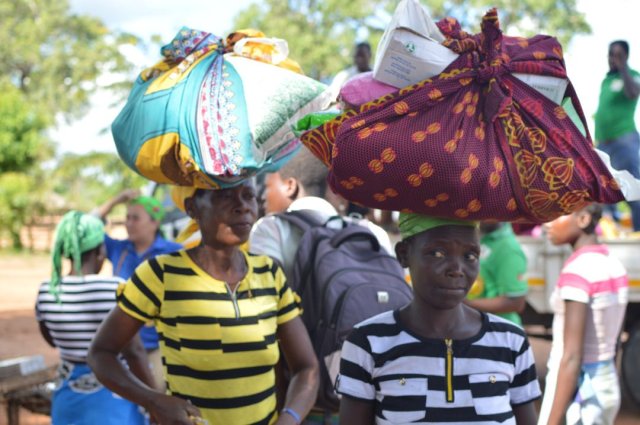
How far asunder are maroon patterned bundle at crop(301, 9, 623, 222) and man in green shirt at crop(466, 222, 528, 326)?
2488 mm

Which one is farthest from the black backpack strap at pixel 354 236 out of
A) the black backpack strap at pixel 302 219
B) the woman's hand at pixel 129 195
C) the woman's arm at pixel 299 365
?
the woman's hand at pixel 129 195

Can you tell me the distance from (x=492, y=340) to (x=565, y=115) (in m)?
0.65

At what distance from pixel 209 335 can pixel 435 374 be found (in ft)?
2.88

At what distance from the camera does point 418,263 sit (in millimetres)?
2119

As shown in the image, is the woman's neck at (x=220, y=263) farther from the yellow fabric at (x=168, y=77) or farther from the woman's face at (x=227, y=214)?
the yellow fabric at (x=168, y=77)

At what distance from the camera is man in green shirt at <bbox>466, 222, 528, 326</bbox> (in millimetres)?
4371

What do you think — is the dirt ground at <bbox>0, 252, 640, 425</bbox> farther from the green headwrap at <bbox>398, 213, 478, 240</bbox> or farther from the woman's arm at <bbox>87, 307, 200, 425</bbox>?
the green headwrap at <bbox>398, 213, 478, 240</bbox>

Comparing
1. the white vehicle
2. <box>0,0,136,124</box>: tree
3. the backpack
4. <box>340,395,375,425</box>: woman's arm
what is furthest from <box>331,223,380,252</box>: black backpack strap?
<box>0,0,136,124</box>: tree

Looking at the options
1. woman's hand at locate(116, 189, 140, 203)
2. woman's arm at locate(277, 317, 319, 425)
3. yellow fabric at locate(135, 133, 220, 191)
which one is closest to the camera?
yellow fabric at locate(135, 133, 220, 191)

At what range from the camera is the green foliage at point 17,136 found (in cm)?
2406

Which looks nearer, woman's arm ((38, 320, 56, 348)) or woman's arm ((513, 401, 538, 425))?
woman's arm ((513, 401, 538, 425))

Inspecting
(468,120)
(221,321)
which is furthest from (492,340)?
(221,321)

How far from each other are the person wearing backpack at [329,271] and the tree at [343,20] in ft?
64.6

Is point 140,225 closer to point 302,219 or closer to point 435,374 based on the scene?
point 302,219
